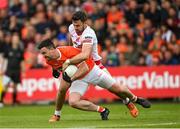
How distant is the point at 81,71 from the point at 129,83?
34.7 ft

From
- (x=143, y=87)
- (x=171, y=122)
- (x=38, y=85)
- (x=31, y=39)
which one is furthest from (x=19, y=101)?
(x=171, y=122)

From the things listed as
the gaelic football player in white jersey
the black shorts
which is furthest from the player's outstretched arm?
the black shorts

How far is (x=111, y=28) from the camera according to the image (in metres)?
26.1

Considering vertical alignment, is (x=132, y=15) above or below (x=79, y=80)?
above

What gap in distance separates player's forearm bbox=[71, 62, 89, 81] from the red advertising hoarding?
10340 millimetres

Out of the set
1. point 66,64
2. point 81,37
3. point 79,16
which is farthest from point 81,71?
point 79,16

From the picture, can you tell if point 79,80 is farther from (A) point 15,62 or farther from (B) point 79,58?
(A) point 15,62

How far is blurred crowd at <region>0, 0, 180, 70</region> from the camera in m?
25.3

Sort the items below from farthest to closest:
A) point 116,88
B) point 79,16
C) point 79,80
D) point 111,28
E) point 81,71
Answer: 1. point 111,28
2. point 116,88
3. point 79,80
4. point 81,71
5. point 79,16

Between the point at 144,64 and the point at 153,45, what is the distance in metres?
0.73

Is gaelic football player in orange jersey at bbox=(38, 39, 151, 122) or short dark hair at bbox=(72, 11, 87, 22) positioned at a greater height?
short dark hair at bbox=(72, 11, 87, 22)

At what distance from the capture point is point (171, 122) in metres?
14.0

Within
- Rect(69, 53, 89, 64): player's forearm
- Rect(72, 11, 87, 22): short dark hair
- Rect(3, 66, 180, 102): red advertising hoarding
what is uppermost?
Rect(72, 11, 87, 22): short dark hair

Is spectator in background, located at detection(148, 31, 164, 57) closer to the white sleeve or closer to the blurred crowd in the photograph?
the blurred crowd
